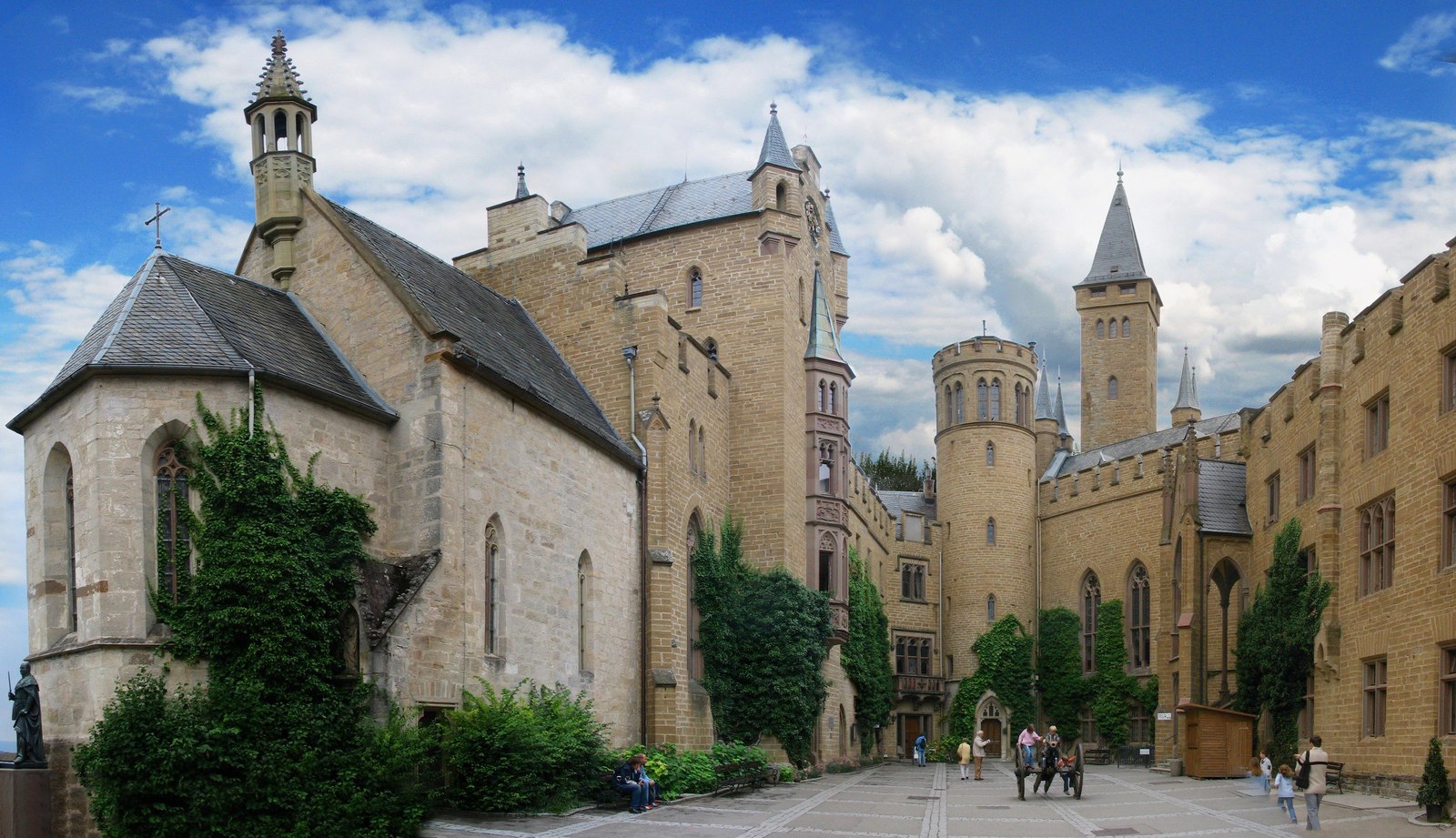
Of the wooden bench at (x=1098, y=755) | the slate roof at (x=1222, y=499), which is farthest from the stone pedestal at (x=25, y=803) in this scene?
the wooden bench at (x=1098, y=755)

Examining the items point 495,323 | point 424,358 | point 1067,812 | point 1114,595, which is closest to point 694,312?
point 495,323

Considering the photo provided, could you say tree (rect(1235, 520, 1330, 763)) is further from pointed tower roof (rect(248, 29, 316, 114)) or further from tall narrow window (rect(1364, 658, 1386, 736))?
pointed tower roof (rect(248, 29, 316, 114))

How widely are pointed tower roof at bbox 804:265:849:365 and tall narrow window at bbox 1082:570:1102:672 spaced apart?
65.3 ft

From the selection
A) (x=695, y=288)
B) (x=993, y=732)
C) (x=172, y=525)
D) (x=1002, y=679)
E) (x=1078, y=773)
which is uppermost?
(x=695, y=288)

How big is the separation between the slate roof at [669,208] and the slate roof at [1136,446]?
912 inches

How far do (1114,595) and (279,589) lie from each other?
3808cm

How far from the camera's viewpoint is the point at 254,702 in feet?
60.1

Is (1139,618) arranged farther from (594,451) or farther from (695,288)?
(594,451)

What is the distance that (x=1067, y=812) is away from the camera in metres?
23.2

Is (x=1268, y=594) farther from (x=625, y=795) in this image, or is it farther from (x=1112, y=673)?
(x=1112, y=673)

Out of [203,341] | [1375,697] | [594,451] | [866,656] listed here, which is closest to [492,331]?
[594,451]

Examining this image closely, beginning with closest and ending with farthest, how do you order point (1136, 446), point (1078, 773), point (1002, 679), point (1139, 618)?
point (1078, 773)
point (1139, 618)
point (1002, 679)
point (1136, 446)

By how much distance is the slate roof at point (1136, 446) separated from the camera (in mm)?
54531

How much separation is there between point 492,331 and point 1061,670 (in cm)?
3260
